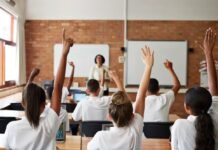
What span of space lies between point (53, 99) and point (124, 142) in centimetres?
51

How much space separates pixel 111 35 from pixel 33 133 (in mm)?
6247

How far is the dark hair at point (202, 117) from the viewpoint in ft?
6.26

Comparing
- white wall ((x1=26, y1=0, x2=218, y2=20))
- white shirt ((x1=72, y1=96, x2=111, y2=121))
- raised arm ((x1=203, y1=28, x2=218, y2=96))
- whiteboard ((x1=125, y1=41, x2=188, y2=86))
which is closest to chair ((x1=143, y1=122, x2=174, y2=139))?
white shirt ((x1=72, y1=96, x2=111, y2=121))

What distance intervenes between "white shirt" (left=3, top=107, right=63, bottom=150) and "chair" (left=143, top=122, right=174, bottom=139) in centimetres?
157

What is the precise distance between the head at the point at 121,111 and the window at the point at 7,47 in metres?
5.24

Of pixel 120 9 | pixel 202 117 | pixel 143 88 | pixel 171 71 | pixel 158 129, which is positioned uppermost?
pixel 120 9

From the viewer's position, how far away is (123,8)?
7938 millimetres

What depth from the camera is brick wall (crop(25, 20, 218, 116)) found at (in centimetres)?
789

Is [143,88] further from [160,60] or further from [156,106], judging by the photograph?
[160,60]

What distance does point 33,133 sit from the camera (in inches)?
74.8

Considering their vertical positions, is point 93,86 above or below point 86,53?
below

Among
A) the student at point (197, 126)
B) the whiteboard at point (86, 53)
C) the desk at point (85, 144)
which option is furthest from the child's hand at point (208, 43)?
the whiteboard at point (86, 53)

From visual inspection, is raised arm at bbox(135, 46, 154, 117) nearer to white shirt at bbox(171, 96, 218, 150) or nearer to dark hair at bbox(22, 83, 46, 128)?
white shirt at bbox(171, 96, 218, 150)

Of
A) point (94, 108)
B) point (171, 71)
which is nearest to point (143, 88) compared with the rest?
point (171, 71)
